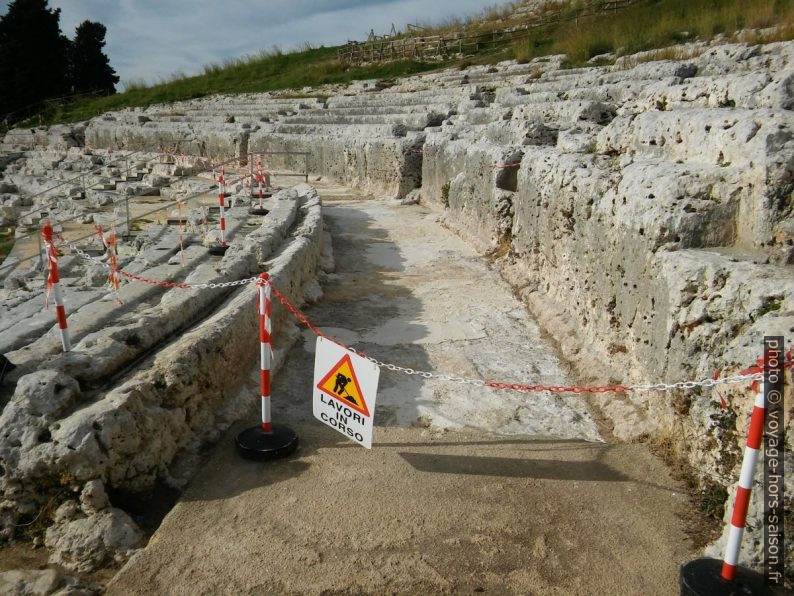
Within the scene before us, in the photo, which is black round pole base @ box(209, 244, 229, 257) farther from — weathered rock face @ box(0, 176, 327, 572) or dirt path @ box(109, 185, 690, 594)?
dirt path @ box(109, 185, 690, 594)

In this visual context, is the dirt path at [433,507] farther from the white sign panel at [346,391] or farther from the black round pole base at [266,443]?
the white sign panel at [346,391]

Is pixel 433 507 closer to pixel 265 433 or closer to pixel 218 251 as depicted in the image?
pixel 265 433

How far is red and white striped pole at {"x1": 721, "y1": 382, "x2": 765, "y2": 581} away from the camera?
8.60 ft

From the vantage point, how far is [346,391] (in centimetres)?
374

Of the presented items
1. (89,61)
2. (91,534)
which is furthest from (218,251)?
(89,61)

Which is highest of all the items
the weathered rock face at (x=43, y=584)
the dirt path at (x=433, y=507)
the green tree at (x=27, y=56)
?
the green tree at (x=27, y=56)

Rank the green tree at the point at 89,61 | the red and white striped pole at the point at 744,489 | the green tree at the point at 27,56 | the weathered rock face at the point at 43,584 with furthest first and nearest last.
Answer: the green tree at the point at 89,61 → the green tree at the point at 27,56 → the weathered rock face at the point at 43,584 → the red and white striped pole at the point at 744,489

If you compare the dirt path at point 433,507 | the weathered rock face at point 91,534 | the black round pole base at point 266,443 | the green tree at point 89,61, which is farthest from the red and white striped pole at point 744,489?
the green tree at point 89,61

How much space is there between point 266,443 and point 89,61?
4869cm

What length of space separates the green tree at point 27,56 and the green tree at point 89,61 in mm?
3789

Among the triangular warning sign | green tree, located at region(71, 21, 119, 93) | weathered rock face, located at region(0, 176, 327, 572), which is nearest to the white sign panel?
the triangular warning sign

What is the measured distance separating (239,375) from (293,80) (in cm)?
2890

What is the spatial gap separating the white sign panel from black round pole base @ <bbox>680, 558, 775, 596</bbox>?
1730 mm

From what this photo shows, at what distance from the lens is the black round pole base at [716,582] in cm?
268
